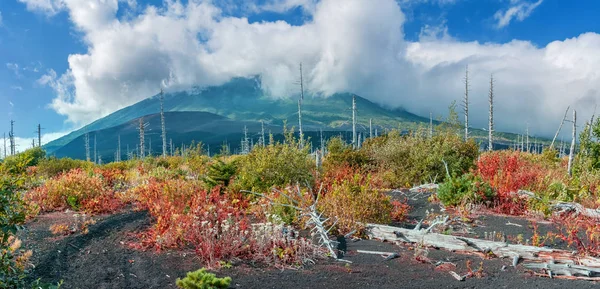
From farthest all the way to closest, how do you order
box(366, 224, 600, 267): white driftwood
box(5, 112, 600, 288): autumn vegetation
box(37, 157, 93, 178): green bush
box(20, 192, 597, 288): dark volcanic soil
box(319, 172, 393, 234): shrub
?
1. box(37, 157, 93, 178): green bush
2. box(319, 172, 393, 234): shrub
3. box(5, 112, 600, 288): autumn vegetation
4. box(366, 224, 600, 267): white driftwood
5. box(20, 192, 597, 288): dark volcanic soil

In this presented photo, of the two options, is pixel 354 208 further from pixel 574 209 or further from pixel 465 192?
pixel 574 209

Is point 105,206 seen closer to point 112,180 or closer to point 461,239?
point 112,180

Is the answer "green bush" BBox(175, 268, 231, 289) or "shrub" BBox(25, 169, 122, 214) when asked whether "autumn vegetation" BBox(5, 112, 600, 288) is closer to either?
"shrub" BBox(25, 169, 122, 214)

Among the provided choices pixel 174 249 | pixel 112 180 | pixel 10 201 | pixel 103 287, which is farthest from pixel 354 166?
pixel 10 201

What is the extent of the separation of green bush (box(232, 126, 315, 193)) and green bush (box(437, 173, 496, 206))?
153 inches

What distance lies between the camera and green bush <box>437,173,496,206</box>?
10.1 m

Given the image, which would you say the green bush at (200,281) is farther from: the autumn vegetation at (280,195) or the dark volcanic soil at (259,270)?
the autumn vegetation at (280,195)

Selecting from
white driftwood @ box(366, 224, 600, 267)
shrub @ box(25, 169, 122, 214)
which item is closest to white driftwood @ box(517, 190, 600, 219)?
white driftwood @ box(366, 224, 600, 267)

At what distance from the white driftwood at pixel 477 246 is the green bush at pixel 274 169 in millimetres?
4449

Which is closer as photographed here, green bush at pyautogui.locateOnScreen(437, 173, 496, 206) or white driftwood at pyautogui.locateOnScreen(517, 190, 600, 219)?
white driftwood at pyautogui.locateOnScreen(517, 190, 600, 219)

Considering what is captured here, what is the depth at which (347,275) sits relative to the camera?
5.73 meters

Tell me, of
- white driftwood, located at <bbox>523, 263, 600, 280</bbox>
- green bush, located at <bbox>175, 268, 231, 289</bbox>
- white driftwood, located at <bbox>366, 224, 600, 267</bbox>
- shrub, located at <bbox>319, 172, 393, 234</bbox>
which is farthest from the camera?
shrub, located at <bbox>319, 172, 393, 234</bbox>

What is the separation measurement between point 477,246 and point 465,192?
373 cm

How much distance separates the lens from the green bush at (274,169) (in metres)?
11.6
